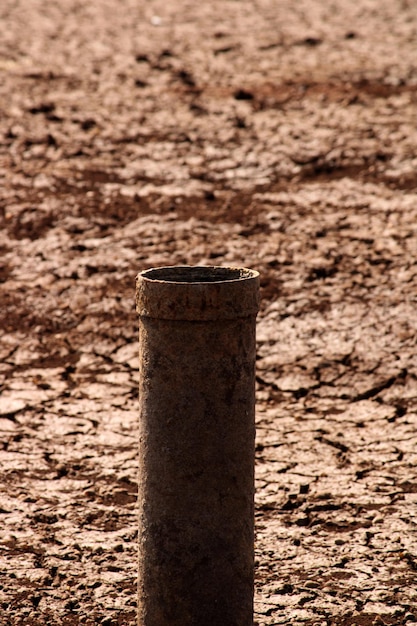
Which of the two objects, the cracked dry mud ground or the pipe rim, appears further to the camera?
the cracked dry mud ground

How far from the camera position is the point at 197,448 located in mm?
2680

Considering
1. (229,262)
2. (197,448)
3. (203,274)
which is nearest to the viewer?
(197,448)

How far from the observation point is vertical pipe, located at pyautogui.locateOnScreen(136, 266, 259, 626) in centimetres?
266

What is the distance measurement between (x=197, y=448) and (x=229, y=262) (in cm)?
338

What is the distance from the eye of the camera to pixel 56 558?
354cm

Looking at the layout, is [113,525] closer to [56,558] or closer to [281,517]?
[56,558]

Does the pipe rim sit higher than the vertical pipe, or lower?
higher

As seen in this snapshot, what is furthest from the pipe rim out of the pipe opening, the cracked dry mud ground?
the cracked dry mud ground

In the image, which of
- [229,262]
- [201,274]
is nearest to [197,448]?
[201,274]

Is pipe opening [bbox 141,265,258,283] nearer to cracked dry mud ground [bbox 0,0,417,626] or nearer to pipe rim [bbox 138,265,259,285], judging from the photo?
pipe rim [bbox 138,265,259,285]

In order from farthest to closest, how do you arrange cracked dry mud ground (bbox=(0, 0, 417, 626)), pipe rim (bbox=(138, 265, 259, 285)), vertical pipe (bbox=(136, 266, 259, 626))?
1. cracked dry mud ground (bbox=(0, 0, 417, 626))
2. pipe rim (bbox=(138, 265, 259, 285))
3. vertical pipe (bbox=(136, 266, 259, 626))

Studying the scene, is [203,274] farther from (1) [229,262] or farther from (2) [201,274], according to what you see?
(1) [229,262]

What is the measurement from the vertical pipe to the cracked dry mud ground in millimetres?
490

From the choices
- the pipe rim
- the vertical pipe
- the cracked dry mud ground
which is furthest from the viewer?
the cracked dry mud ground
